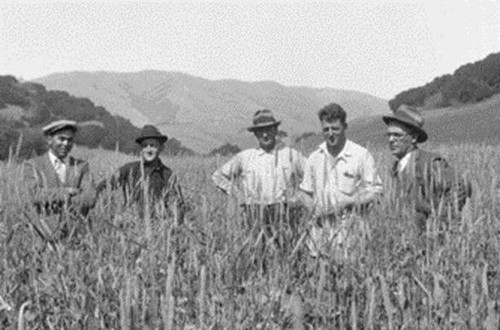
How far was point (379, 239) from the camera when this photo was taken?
2434 millimetres

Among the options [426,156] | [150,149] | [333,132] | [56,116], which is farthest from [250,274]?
[56,116]

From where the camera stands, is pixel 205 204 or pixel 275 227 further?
pixel 275 227

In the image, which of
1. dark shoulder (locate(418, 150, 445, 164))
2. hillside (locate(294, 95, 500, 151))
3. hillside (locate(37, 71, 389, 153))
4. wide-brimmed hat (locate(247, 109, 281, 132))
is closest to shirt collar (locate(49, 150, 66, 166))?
wide-brimmed hat (locate(247, 109, 281, 132))

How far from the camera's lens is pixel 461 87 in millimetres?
37312

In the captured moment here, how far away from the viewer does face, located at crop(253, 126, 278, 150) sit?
5.41m

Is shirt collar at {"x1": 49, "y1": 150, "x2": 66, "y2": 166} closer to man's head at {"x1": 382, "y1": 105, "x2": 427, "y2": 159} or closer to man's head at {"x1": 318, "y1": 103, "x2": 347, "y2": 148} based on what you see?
man's head at {"x1": 318, "y1": 103, "x2": 347, "y2": 148}

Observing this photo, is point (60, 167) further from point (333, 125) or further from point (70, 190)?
point (70, 190)

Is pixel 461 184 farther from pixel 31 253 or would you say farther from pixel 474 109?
pixel 474 109

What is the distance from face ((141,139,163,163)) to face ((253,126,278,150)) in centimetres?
79

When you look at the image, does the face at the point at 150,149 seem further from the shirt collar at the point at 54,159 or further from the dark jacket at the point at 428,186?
the dark jacket at the point at 428,186

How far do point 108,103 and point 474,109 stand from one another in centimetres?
12098

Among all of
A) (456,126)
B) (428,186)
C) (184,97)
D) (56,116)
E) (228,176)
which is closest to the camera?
(428,186)

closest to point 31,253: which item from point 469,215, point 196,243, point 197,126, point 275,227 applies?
point 196,243

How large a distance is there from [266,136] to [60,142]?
1457 mm
